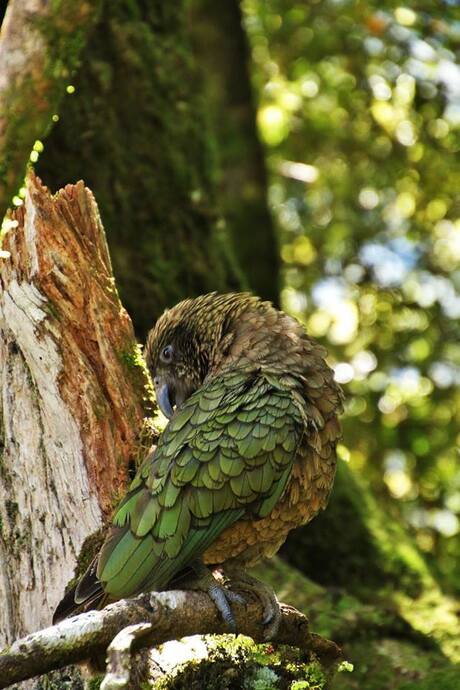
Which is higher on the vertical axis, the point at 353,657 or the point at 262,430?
the point at 262,430

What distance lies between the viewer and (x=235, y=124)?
9.91 m

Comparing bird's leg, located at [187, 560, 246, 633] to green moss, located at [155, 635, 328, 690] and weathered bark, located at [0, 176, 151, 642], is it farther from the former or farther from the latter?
weathered bark, located at [0, 176, 151, 642]

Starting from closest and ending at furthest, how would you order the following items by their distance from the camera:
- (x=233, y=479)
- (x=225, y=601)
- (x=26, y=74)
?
(x=26, y=74) < (x=225, y=601) < (x=233, y=479)

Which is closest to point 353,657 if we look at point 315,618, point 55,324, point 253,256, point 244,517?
point 315,618

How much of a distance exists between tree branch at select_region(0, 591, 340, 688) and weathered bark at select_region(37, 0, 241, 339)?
3266mm

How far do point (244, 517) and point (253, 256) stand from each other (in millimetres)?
5342

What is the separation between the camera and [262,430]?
422 centimetres

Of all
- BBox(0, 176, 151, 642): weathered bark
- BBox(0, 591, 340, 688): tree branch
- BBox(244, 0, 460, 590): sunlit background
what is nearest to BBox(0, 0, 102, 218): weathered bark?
BBox(0, 176, 151, 642): weathered bark

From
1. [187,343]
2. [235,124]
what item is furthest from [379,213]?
[187,343]

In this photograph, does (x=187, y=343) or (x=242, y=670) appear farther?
(x=187, y=343)

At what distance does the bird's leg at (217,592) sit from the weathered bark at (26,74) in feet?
5.48

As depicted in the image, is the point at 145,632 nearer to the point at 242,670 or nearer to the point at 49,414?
the point at 242,670

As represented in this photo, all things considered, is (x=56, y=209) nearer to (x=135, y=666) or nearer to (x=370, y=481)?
(x=135, y=666)

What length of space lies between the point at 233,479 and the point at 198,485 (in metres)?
0.14
